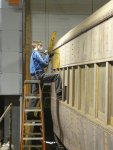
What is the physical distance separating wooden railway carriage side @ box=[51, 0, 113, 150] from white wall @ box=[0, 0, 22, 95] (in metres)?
3.41

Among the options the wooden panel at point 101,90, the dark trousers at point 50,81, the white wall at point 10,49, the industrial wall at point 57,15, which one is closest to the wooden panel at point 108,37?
the wooden panel at point 101,90

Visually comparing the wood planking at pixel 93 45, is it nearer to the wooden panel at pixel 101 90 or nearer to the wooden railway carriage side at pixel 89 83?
the wooden railway carriage side at pixel 89 83

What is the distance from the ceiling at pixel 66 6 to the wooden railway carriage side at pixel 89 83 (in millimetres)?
4128

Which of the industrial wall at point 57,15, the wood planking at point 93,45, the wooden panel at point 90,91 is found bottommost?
the wooden panel at point 90,91

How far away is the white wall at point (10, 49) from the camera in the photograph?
12.6 m

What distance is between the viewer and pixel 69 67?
8.92 m

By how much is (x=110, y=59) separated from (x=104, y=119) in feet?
3.42

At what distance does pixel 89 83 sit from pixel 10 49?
640 cm

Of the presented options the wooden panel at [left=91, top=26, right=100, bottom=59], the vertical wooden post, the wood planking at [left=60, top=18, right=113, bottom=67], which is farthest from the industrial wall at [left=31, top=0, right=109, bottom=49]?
the wooden panel at [left=91, top=26, right=100, bottom=59]

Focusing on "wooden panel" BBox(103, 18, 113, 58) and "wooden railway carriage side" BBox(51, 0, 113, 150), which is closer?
"wooden panel" BBox(103, 18, 113, 58)

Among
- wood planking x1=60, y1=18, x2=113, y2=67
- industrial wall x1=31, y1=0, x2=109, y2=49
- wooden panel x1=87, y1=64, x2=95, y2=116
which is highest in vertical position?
A: industrial wall x1=31, y1=0, x2=109, y2=49

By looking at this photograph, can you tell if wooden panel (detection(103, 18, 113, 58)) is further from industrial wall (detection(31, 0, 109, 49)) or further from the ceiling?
the ceiling

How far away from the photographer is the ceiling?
1348cm

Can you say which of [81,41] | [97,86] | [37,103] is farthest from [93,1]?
[97,86]
